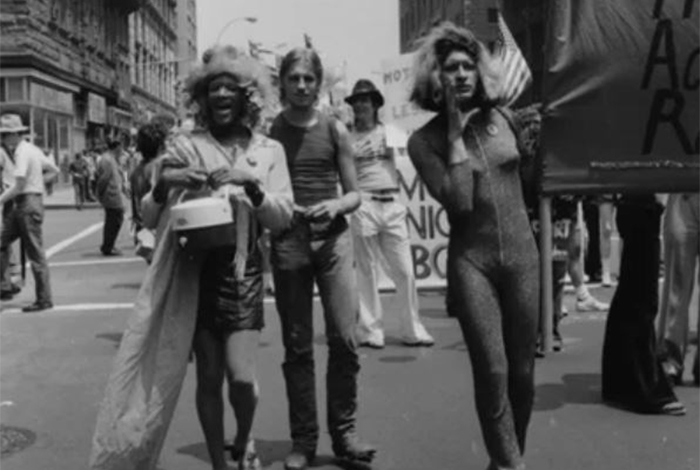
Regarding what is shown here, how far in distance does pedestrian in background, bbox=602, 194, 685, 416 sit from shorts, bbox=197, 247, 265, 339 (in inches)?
94.6

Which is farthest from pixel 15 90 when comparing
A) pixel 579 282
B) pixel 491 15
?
pixel 579 282

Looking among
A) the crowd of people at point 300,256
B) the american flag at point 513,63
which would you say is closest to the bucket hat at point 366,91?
the american flag at point 513,63

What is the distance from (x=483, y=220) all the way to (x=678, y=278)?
286 centimetres

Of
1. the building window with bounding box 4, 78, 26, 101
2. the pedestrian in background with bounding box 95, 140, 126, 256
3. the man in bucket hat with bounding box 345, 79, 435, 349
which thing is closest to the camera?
the man in bucket hat with bounding box 345, 79, 435, 349

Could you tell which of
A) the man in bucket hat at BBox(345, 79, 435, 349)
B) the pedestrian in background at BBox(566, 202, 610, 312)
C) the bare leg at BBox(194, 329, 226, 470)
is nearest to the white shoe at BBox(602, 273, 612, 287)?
the pedestrian in background at BBox(566, 202, 610, 312)

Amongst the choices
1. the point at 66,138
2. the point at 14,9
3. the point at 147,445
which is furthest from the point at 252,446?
the point at 66,138

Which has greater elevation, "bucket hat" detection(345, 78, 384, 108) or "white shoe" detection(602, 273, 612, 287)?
"bucket hat" detection(345, 78, 384, 108)

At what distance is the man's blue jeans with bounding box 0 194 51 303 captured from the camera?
9.89m

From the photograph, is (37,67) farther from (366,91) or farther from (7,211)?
(366,91)

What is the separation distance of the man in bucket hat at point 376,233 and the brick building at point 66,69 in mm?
27455

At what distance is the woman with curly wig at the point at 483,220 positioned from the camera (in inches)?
154

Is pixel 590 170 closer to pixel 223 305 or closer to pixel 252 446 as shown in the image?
pixel 223 305

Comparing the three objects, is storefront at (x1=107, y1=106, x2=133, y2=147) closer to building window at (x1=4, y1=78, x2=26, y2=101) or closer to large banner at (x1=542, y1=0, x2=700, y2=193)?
building window at (x1=4, y1=78, x2=26, y2=101)

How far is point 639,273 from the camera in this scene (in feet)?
18.8
